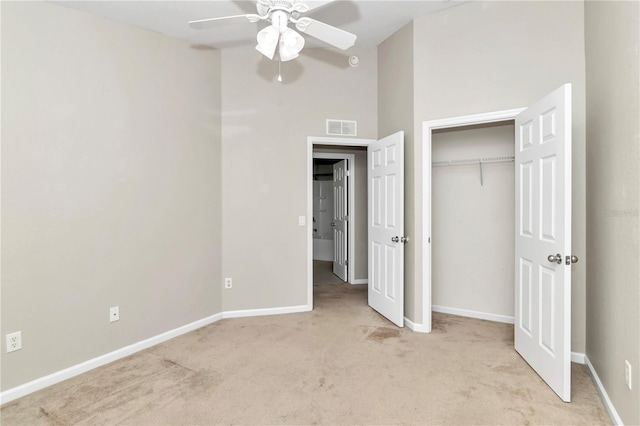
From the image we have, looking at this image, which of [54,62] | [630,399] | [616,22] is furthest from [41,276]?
[616,22]

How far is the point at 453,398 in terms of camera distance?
2.25 m

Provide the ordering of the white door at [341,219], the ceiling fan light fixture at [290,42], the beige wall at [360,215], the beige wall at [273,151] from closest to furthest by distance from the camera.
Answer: the ceiling fan light fixture at [290,42] → the beige wall at [273,151] → the beige wall at [360,215] → the white door at [341,219]

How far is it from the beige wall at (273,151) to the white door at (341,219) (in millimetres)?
1640

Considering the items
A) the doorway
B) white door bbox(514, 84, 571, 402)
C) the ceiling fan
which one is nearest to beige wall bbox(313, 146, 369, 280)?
the doorway

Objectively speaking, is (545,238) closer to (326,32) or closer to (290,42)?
(326,32)

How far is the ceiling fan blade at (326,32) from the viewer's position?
232cm

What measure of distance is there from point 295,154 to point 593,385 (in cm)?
327

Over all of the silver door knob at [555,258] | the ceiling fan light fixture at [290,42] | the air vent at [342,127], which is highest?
the ceiling fan light fixture at [290,42]

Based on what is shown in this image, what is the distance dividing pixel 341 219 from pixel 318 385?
12.0ft

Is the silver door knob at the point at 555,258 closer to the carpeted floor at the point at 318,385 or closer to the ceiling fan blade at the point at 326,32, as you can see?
the carpeted floor at the point at 318,385

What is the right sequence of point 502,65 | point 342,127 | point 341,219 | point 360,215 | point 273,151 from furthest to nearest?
1. point 341,219
2. point 360,215
3. point 342,127
4. point 273,151
5. point 502,65

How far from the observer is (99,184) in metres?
2.82

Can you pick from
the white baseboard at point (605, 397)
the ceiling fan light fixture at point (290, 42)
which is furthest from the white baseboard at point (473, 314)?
the ceiling fan light fixture at point (290, 42)

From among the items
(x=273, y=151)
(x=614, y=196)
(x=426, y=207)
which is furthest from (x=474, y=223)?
(x=273, y=151)
